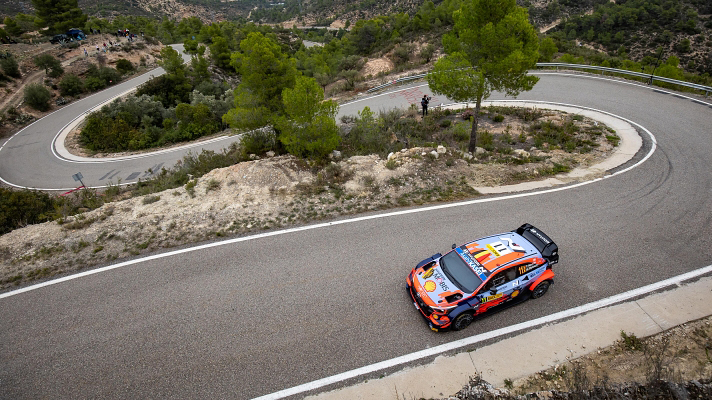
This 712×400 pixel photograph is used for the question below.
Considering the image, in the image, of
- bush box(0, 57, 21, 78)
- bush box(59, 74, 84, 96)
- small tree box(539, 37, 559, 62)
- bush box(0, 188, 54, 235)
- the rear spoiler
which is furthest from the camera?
bush box(59, 74, 84, 96)

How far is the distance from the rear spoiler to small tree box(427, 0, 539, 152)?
6911 millimetres

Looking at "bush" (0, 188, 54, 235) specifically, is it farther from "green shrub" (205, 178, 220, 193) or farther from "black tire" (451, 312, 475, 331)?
"black tire" (451, 312, 475, 331)

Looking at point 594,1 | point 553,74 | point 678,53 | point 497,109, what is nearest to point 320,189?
point 497,109

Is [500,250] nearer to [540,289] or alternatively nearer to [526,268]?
[526,268]

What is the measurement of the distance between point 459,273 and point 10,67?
48730mm

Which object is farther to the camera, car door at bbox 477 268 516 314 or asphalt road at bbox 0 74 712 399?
car door at bbox 477 268 516 314

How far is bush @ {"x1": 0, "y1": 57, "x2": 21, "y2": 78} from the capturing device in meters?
33.3

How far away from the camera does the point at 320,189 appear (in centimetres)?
1241

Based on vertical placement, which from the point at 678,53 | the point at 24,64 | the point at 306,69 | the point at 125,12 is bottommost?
the point at 678,53

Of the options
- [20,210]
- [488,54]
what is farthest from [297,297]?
[20,210]

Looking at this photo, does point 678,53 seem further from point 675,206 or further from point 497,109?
point 675,206

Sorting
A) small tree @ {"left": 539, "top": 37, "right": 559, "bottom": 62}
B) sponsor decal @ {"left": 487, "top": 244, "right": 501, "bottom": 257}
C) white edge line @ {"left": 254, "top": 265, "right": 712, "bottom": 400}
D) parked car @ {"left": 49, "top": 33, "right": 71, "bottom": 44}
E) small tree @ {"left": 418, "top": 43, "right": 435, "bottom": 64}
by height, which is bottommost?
white edge line @ {"left": 254, "top": 265, "right": 712, "bottom": 400}

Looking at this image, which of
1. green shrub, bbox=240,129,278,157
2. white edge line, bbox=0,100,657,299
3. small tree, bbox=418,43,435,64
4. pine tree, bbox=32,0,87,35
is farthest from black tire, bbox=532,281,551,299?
pine tree, bbox=32,0,87,35

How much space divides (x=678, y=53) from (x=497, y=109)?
5632 centimetres
